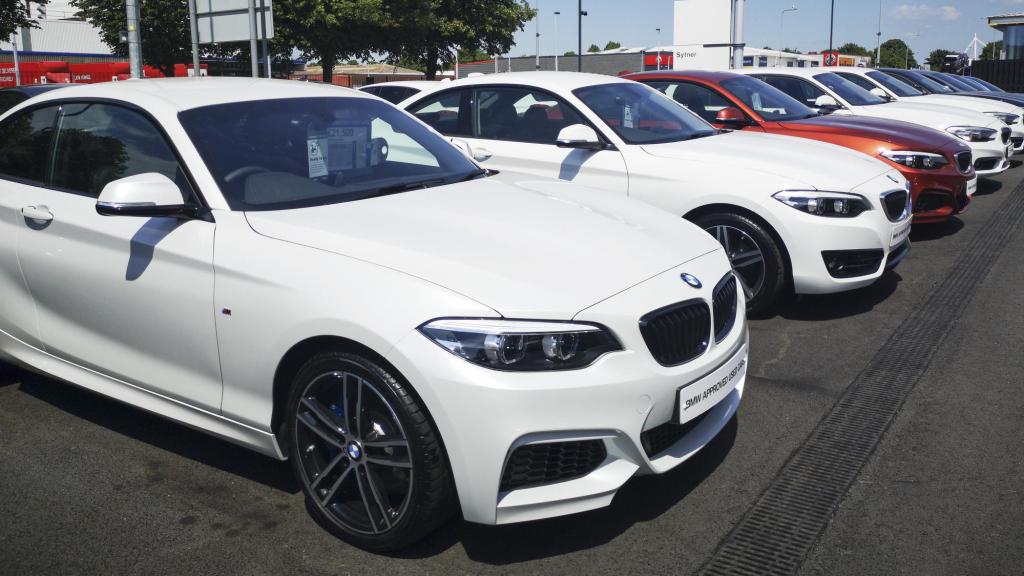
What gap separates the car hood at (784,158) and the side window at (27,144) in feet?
12.4

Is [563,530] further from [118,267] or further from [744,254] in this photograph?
[744,254]

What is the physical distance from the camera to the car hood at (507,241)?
2898 mm

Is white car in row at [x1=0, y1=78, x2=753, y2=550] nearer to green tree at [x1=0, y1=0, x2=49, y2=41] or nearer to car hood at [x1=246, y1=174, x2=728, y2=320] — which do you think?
car hood at [x1=246, y1=174, x2=728, y2=320]

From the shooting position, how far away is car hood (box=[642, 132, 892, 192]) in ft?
19.1

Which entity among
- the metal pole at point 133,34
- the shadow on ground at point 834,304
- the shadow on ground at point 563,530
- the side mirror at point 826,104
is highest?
the metal pole at point 133,34

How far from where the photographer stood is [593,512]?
133 inches

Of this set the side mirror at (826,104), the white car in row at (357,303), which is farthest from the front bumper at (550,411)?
the side mirror at (826,104)

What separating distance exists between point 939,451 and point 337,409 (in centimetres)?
260

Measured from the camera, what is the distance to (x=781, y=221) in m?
5.65

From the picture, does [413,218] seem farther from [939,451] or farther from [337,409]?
[939,451]

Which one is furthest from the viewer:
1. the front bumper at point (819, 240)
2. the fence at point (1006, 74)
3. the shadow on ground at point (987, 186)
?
the fence at point (1006, 74)

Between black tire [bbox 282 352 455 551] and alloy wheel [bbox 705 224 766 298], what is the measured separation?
348cm

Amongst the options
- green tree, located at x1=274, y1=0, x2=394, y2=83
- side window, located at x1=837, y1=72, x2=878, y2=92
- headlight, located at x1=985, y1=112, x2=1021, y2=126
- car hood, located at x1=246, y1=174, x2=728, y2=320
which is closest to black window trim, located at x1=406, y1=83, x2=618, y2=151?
car hood, located at x1=246, y1=174, x2=728, y2=320

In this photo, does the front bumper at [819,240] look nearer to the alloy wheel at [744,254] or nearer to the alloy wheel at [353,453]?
the alloy wheel at [744,254]
